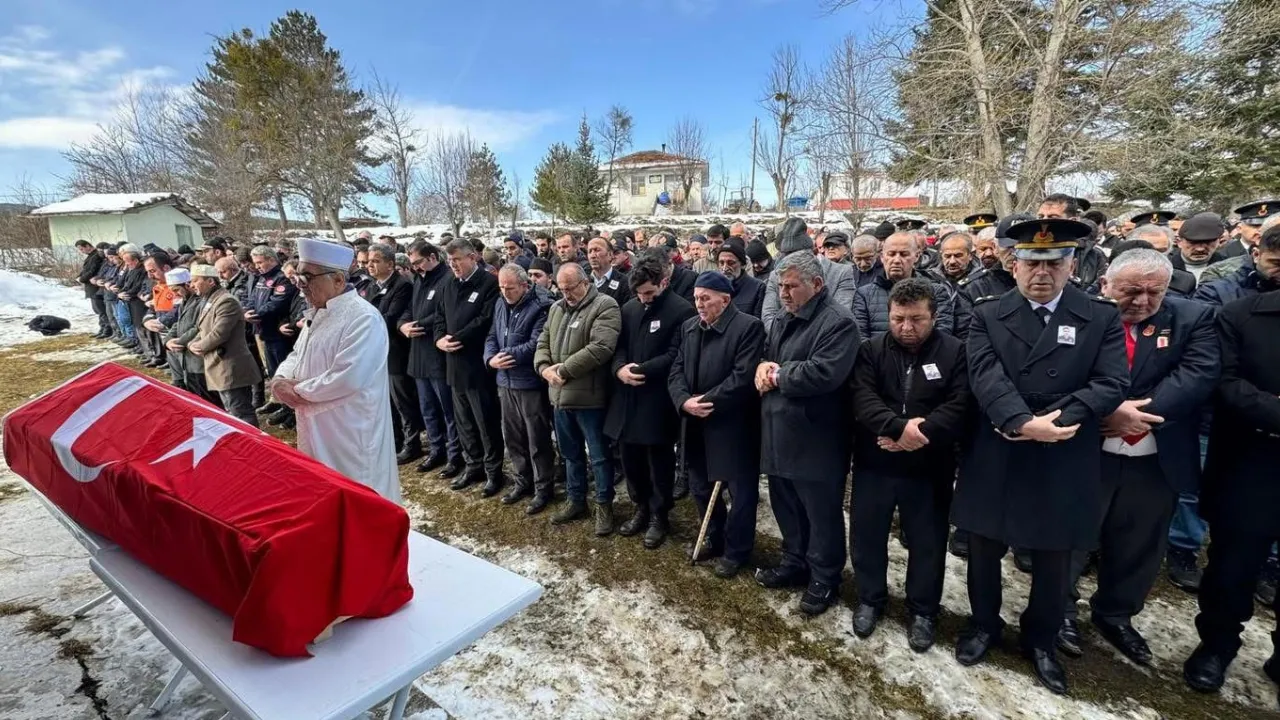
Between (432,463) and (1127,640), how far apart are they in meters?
5.32

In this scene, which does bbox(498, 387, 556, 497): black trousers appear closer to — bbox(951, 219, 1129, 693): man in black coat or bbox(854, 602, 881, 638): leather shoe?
bbox(854, 602, 881, 638): leather shoe

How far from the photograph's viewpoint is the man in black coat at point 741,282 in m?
5.26

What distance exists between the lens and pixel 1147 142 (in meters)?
9.01

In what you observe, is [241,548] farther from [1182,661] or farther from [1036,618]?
[1182,661]

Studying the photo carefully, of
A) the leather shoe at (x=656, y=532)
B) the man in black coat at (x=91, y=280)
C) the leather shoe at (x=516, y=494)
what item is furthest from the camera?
the man in black coat at (x=91, y=280)

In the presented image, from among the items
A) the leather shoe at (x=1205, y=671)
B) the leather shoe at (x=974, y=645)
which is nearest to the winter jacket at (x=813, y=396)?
the leather shoe at (x=974, y=645)

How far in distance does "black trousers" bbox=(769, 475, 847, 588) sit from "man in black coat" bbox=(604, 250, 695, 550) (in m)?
0.86

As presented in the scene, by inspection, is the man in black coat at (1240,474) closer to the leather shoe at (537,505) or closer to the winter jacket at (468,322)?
the leather shoe at (537,505)

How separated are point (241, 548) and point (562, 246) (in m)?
5.43

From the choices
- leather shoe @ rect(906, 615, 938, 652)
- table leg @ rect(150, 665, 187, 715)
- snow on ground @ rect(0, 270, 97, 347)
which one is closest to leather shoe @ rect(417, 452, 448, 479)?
table leg @ rect(150, 665, 187, 715)

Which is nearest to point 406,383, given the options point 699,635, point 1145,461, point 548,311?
point 548,311

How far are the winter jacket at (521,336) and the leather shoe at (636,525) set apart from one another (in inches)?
49.3

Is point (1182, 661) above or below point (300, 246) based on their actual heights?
below

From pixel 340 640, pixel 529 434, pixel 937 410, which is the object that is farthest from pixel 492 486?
pixel 937 410
